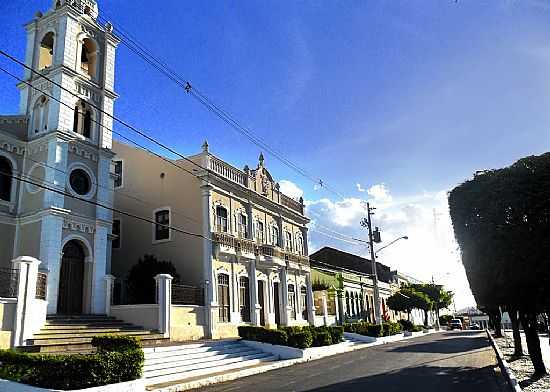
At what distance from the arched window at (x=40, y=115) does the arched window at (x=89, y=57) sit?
9.19 feet

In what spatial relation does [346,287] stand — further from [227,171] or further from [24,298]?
[24,298]

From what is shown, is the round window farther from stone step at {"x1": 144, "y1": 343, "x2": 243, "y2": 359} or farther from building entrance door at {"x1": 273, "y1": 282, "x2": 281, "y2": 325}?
building entrance door at {"x1": 273, "y1": 282, "x2": 281, "y2": 325}

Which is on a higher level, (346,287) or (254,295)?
(346,287)

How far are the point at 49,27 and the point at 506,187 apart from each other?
20140 millimetres

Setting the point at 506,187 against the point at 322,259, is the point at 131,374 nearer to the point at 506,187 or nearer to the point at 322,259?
the point at 506,187

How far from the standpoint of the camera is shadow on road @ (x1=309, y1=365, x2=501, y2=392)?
12328 millimetres

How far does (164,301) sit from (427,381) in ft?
35.2

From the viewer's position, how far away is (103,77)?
891 inches

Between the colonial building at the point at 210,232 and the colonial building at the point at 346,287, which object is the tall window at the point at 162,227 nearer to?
the colonial building at the point at 210,232

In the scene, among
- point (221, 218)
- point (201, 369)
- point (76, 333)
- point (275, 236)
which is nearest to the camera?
point (201, 369)

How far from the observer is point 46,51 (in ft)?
74.6

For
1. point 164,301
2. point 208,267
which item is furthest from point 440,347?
point 164,301

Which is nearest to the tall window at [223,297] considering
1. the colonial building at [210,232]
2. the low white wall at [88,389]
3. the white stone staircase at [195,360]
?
the colonial building at [210,232]

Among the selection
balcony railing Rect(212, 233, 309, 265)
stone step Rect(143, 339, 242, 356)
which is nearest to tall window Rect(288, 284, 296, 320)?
balcony railing Rect(212, 233, 309, 265)
